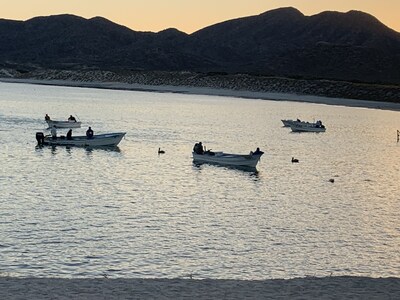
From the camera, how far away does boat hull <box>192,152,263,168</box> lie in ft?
164

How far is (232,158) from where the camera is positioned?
50.3m

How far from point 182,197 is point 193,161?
55.5 feet

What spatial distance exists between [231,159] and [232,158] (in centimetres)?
10

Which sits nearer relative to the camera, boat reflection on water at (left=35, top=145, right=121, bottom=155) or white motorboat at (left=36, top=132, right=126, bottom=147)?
boat reflection on water at (left=35, top=145, right=121, bottom=155)

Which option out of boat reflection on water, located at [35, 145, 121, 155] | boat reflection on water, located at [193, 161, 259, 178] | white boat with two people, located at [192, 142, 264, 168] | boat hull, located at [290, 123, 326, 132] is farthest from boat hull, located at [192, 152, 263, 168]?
boat hull, located at [290, 123, 326, 132]

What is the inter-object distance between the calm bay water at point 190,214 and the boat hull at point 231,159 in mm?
1013

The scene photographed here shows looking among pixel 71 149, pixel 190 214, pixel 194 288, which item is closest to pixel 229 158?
pixel 71 149

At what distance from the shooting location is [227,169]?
163ft

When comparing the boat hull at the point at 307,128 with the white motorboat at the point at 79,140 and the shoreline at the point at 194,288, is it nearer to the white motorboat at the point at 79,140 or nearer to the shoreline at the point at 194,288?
the white motorboat at the point at 79,140

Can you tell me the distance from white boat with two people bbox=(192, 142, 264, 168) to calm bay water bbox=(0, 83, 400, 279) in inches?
41.0

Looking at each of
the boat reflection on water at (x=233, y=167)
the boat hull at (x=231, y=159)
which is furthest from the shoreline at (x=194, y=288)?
the boat hull at (x=231, y=159)

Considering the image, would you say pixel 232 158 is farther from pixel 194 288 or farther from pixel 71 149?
pixel 194 288

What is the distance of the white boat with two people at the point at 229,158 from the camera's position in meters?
50.0

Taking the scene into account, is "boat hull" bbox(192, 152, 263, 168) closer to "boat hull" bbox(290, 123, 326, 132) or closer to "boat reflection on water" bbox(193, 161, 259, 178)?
"boat reflection on water" bbox(193, 161, 259, 178)
